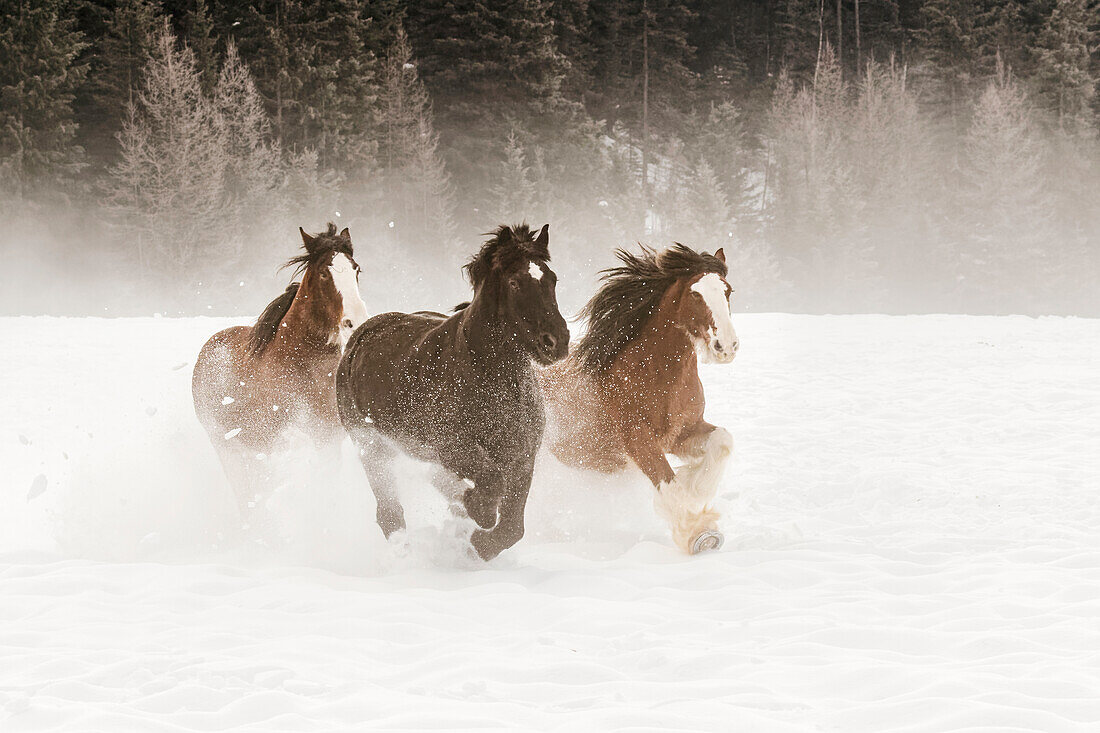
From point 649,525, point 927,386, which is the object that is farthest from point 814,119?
point 649,525

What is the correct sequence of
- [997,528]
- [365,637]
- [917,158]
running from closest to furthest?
[365,637]
[997,528]
[917,158]

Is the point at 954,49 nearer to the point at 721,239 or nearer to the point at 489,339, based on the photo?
Answer: the point at 721,239

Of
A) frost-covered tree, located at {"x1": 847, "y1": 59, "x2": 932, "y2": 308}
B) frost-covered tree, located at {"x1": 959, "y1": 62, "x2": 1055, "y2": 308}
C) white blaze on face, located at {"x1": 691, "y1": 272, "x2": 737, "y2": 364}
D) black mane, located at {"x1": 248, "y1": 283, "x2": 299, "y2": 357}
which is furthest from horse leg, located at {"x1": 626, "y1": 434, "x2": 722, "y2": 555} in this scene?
frost-covered tree, located at {"x1": 847, "y1": 59, "x2": 932, "y2": 308}

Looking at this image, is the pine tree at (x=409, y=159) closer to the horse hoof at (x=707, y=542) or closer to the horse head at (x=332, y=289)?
the horse head at (x=332, y=289)

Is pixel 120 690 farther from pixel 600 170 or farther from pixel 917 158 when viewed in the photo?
pixel 917 158

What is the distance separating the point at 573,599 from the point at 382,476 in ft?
4.49

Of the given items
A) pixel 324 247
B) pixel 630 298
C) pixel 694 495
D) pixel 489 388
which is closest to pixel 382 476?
pixel 489 388

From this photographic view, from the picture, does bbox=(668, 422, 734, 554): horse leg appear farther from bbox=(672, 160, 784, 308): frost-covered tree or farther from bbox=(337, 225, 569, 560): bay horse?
bbox=(672, 160, 784, 308): frost-covered tree

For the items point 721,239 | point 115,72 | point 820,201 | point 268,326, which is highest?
point 115,72

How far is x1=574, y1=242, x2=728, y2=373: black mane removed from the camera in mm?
5852

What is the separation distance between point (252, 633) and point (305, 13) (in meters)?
34.3

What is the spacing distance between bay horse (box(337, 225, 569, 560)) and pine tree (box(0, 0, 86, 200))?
1199 inches

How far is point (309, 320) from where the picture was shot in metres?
5.96

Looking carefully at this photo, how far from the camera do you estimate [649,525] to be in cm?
620
